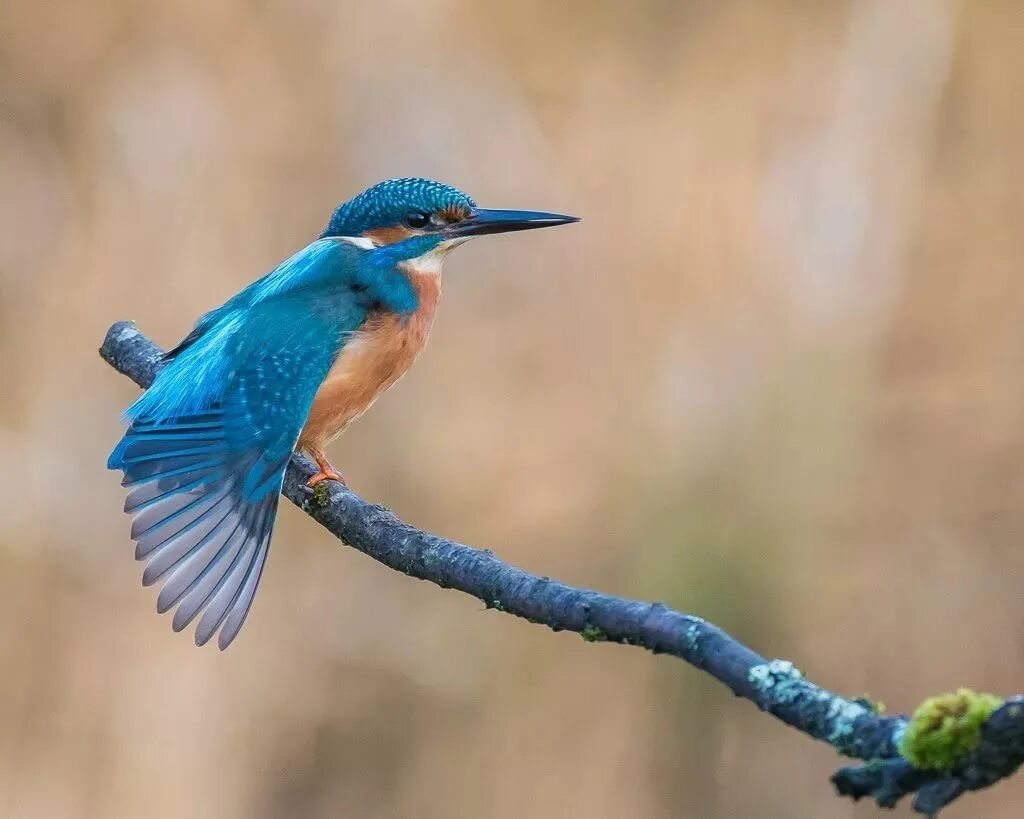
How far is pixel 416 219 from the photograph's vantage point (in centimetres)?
301

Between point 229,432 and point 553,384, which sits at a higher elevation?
point 553,384

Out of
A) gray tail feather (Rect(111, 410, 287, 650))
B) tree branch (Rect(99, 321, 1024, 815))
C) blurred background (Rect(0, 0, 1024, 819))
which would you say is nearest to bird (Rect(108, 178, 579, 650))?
gray tail feather (Rect(111, 410, 287, 650))

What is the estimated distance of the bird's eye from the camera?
301 centimetres

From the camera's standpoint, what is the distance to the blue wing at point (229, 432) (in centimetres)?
228

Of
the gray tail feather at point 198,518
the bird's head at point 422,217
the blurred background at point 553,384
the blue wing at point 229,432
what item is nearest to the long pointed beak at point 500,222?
the bird's head at point 422,217

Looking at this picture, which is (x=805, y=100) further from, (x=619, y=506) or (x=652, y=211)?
(x=619, y=506)

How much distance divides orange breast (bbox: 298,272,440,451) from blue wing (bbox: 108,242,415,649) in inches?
1.7

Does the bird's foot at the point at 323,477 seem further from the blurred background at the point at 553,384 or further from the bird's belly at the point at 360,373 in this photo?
the blurred background at the point at 553,384

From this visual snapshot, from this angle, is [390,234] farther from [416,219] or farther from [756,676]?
[756,676]

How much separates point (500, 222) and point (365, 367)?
0.46 m

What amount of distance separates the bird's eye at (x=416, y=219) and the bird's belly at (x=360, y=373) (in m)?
0.21

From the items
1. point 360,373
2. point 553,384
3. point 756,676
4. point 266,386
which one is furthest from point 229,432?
point 553,384

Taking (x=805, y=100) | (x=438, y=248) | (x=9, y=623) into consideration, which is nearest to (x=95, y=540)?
(x=9, y=623)

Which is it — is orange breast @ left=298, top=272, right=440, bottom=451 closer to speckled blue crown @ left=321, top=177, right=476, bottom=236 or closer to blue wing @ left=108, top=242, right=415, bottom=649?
blue wing @ left=108, top=242, right=415, bottom=649
